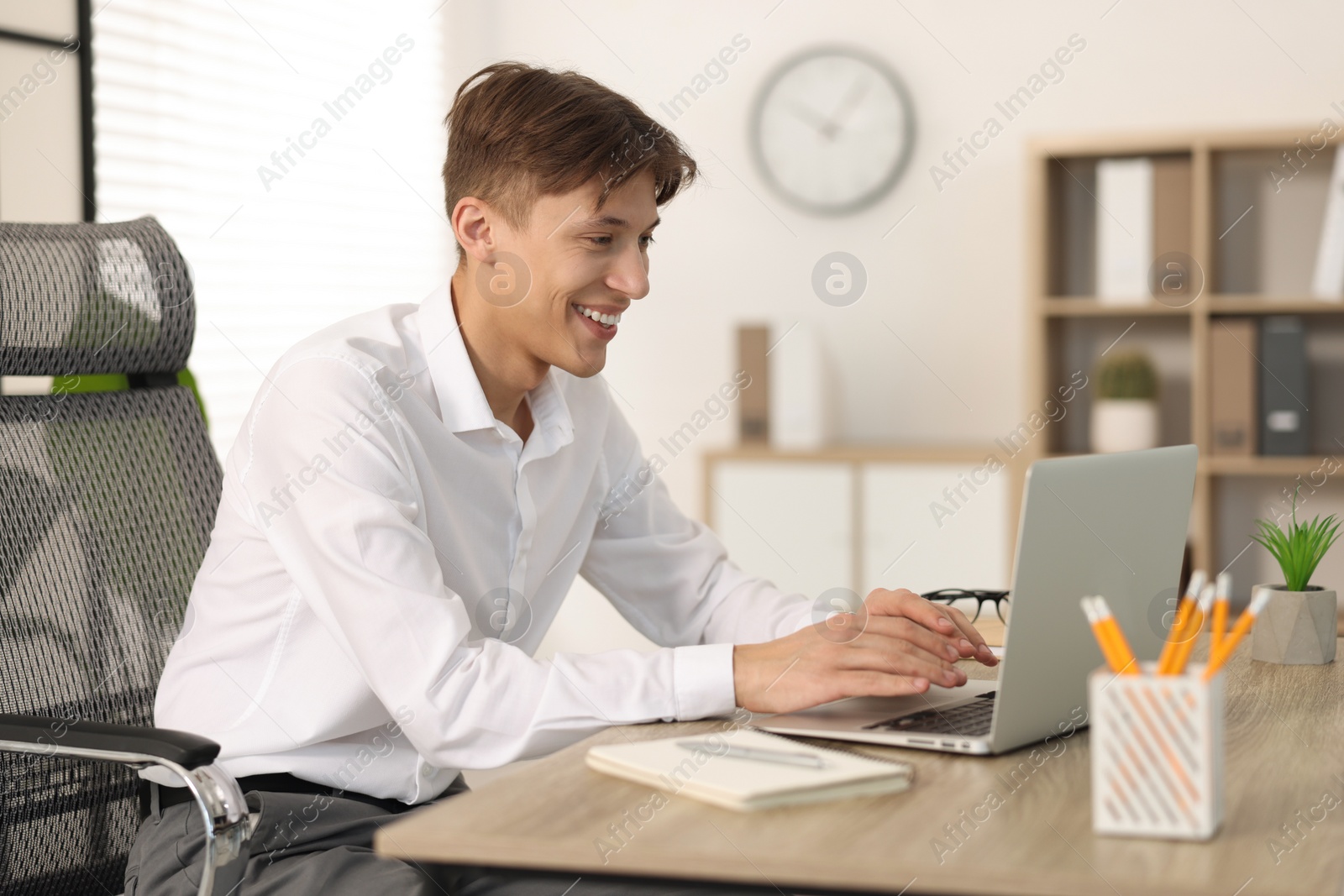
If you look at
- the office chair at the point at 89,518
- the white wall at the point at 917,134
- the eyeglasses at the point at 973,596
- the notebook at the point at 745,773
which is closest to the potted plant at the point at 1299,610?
the eyeglasses at the point at 973,596

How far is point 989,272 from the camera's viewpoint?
147 inches

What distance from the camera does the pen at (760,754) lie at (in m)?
0.94

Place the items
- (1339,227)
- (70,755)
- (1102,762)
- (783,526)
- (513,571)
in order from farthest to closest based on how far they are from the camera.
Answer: (783,526)
(1339,227)
(513,571)
(70,755)
(1102,762)

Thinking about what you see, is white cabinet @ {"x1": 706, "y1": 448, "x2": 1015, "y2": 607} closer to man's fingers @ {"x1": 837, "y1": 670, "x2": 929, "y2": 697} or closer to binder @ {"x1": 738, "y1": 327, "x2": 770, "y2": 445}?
binder @ {"x1": 738, "y1": 327, "x2": 770, "y2": 445}

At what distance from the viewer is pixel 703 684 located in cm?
115

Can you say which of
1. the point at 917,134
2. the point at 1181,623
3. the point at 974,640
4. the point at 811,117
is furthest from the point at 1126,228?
the point at 1181,623

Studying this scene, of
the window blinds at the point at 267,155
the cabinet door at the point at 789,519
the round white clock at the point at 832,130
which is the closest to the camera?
the window blinds at the point at 267,155

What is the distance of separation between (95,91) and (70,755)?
1869 mm

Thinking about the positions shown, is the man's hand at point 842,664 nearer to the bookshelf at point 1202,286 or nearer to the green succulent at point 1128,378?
the bookshelf at point 1202,286

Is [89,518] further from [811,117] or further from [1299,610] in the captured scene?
[811,117]

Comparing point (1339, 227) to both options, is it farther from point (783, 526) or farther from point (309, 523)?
point (309, 523)

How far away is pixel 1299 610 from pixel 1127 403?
2069mm

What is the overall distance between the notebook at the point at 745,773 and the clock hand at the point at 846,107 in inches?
119

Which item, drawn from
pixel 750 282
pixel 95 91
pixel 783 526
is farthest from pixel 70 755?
pixel 750 282
